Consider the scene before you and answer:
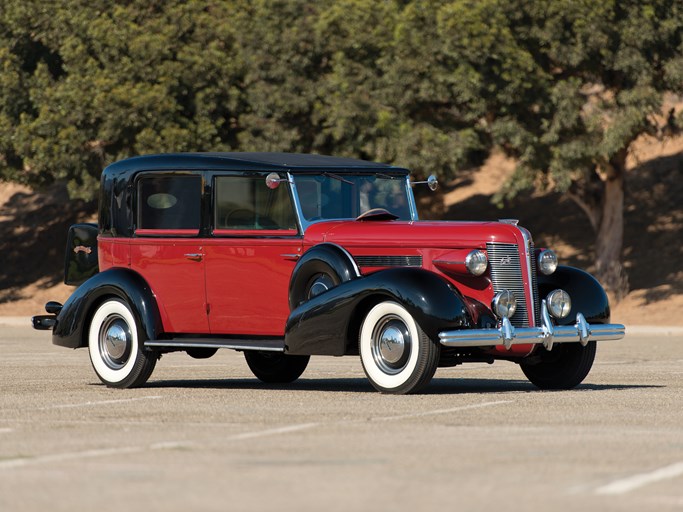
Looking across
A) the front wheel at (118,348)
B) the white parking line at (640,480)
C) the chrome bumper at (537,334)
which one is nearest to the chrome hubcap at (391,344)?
the chrome bumper at (537,334)

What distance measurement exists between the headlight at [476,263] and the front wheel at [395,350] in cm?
72

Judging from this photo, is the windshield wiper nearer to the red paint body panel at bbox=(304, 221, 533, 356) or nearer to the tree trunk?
the red paint body panel at bbox=(304, 221, 533, 356)

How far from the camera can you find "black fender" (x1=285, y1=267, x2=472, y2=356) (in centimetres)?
1223

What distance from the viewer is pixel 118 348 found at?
14.3m

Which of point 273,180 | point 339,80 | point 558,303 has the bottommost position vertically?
point 558,303

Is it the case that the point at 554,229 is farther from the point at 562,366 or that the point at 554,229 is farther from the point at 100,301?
the point at 100,301

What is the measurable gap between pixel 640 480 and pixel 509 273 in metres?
5.47

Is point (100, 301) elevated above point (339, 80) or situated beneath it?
situated beneath

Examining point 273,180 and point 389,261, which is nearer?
point 389,261

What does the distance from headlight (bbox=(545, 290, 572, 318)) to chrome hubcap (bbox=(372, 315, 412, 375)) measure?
1.53 metres

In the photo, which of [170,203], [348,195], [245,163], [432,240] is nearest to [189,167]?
[170,203]

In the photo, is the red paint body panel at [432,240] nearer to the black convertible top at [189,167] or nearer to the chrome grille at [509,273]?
the chrome grille at [509,273]

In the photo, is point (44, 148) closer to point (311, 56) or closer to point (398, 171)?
point (311, 56)

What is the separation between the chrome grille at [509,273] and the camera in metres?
12.8
